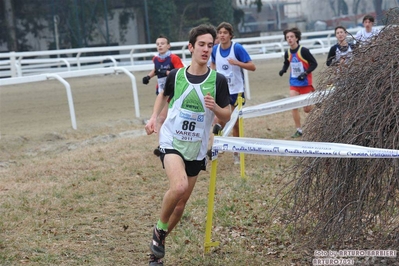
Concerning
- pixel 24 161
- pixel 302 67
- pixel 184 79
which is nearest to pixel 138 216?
pixel 184 79

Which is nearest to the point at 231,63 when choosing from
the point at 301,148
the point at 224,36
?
the point at 224,36

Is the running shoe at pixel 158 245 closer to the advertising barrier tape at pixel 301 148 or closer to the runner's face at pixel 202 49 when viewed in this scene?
the advertising barrier tape at pixel 301 148

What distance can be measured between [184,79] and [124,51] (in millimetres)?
23318

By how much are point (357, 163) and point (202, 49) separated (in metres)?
1.60

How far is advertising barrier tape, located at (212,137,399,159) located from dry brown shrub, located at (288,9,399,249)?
0.59 ft

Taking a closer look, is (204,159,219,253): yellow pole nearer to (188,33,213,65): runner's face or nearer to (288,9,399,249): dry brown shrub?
(288,9,399,249): dry brown shrub

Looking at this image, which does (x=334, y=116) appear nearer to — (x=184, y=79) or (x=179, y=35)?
(x=184, y=79)

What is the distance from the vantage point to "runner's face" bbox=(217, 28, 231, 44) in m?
11.2

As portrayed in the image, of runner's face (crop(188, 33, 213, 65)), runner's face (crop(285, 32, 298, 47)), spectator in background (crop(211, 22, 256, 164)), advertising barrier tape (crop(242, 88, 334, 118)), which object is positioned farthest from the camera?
runner's face (crop(285, 32, 298, 47))

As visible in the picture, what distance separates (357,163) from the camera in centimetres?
601

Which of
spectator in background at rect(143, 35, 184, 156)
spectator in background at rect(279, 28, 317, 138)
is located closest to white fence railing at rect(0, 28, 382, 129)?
spectator in background at rect(143, 35, 184, 156)

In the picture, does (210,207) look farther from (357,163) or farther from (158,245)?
(357,163)

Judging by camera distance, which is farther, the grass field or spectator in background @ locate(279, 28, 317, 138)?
spectator in background @ locate(279, 28, 317, 138)

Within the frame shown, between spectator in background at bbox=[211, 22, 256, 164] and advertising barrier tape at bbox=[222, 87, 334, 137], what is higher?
spectator in background at bbox=[211, 22, 256, 164]
